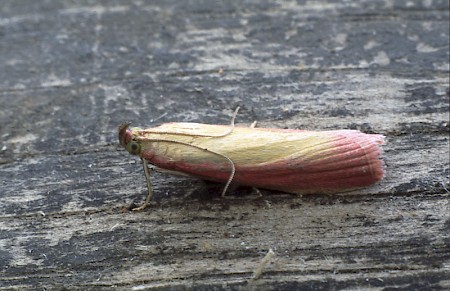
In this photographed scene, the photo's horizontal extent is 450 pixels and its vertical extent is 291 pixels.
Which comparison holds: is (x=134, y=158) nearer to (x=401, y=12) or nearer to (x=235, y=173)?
(x=235, y=173)

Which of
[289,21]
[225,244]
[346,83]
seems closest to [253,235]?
[225,244]

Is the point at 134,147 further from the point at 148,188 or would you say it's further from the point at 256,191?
the point at 256,191

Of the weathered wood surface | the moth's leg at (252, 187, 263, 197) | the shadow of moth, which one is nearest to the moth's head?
the shadow of moth

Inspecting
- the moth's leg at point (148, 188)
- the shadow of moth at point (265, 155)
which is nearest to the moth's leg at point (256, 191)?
the shadow of moth at point (265, 155)

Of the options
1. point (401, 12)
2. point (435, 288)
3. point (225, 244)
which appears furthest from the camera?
point (401, 12)

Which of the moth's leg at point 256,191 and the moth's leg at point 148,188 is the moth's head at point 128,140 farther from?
the moth's leg at point 256,191

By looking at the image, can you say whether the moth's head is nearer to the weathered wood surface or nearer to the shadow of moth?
the shadow of moth

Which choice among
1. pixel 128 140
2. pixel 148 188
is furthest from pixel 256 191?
pixel 128 140
